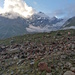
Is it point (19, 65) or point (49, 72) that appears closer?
point (49, 72)

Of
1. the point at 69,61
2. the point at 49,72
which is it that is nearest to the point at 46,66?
the point at 49,72

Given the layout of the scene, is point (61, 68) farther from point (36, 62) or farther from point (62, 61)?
point (36, 62)

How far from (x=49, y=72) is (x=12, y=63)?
14.5 ft

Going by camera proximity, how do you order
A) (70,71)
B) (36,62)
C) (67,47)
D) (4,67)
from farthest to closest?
(67,47) → (4,67) → (36,62) → (70,71)

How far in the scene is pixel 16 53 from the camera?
61.4ft

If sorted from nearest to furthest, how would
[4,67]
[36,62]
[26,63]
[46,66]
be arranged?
[46,66]
[36,62]
[26,63]
[4,67]

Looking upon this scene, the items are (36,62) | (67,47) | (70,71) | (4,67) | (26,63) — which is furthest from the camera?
(67,47)

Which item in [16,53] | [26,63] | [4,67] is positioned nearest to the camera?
[26,63]

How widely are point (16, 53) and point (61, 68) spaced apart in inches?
295

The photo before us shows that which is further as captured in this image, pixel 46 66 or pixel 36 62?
pixel 36 62

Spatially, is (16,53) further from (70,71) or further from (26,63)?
(70,71)

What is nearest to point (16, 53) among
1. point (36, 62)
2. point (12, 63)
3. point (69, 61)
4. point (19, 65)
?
point (12, 63)

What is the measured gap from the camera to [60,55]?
1362 cm

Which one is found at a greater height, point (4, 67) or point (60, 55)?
point (60, 55)
